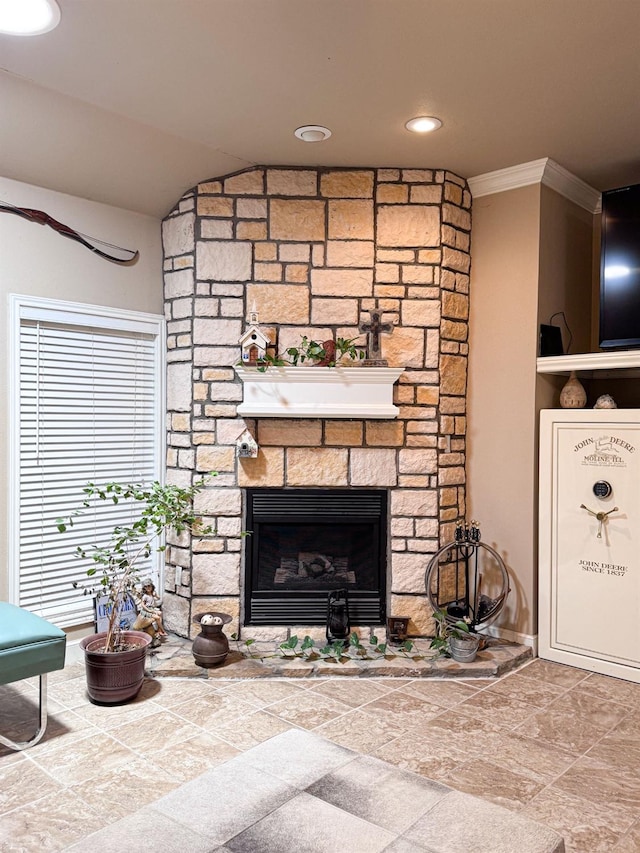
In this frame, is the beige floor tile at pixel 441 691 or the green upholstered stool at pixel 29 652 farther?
the beige floor tile at pixel 441 691

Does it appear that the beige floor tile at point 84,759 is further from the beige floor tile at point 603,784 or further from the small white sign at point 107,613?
the beige floor tile at point 603,784

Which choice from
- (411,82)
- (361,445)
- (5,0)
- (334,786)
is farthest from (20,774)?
(411,82)

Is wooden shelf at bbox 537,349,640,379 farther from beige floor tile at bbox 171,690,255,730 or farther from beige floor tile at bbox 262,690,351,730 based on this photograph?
beige floor tile at bbox 171,690,255,730

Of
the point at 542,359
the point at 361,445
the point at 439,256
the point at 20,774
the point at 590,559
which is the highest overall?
the point at 439,256

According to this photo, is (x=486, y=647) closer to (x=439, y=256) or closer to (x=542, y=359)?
(x=542, y=359)

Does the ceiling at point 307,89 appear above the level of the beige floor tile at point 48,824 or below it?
above

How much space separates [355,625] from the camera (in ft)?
11.9

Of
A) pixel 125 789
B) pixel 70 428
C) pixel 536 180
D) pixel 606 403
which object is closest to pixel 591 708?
pixel 606 403

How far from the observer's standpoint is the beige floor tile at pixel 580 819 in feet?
6.64

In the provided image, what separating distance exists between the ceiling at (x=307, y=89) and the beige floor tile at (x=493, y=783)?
8.79 feet

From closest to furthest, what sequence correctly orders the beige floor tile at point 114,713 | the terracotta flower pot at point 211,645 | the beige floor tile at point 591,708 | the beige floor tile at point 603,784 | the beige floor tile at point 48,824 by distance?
the beige floor tile at point 48,824
the beige floor tile at point 603,784
the beige floor tile at point 114,713
the beige floor tile at point 591,708
the terracotta flower pot at point 211,645

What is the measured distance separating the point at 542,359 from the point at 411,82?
5.27ft

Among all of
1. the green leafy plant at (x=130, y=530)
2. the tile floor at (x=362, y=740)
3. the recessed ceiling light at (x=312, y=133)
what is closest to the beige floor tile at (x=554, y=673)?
the tile floor at (x=362, y=740)

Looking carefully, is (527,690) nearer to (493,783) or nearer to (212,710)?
(493,783)
